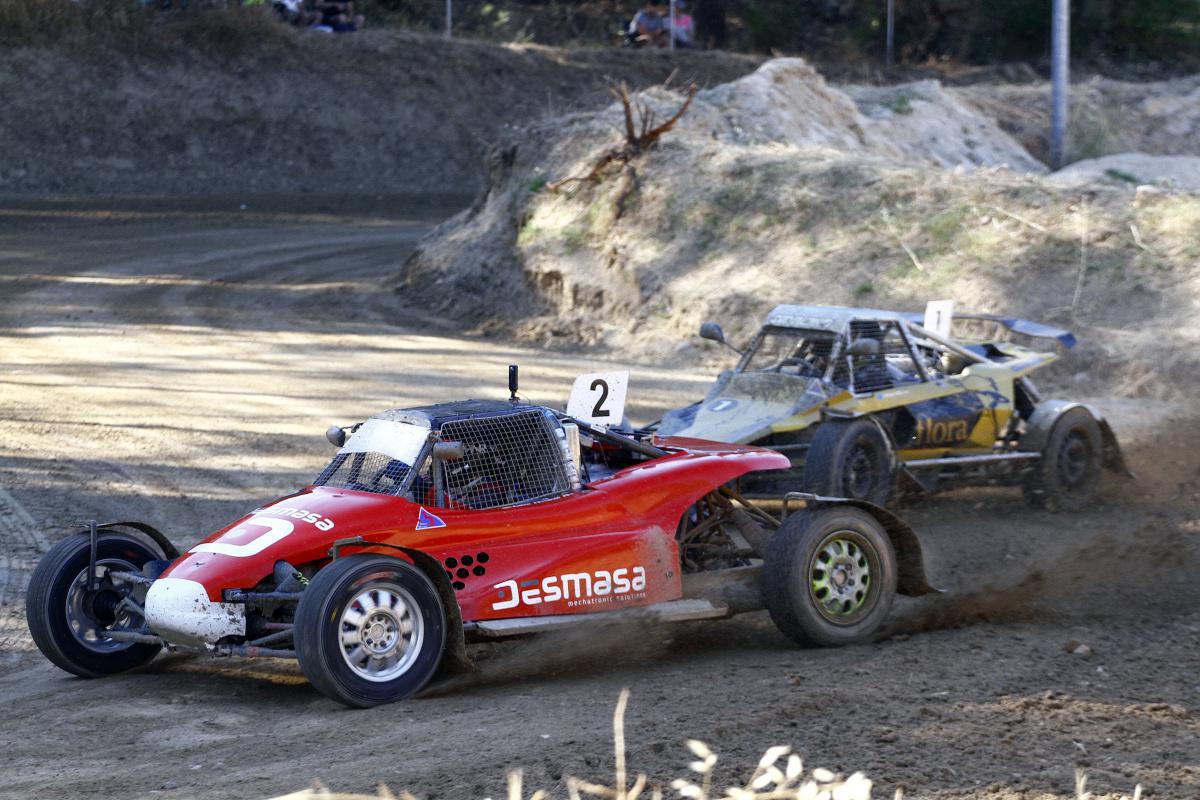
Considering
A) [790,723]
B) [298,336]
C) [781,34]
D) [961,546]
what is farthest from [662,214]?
[781,34]

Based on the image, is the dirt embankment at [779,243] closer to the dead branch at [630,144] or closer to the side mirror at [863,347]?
the dead branch at [630,144]

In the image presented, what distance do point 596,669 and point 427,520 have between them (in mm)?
1112

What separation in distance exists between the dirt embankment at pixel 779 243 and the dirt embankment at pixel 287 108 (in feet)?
22.9

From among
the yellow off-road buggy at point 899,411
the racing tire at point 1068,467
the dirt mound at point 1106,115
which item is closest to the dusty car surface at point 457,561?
the yellow off-road buggy at point 899,411

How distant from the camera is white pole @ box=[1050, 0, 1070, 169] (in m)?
23.1

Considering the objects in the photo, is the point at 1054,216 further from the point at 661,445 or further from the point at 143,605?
the point at 143,605

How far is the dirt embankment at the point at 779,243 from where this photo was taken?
53.2 feet

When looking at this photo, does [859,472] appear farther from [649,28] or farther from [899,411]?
[649,28]

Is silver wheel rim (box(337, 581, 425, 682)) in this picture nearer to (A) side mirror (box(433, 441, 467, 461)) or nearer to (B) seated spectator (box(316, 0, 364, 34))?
(A) side mirror (box(433, 441, 467, 461))

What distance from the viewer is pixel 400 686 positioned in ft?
21.4

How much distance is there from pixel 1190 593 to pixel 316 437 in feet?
24.3

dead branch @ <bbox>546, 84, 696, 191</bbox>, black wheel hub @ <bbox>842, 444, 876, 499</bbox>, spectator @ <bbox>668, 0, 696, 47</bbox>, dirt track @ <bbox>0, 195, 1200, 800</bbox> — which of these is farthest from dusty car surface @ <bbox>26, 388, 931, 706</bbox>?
spectator @ <bbox>668, 0, 696, 47</bbox>

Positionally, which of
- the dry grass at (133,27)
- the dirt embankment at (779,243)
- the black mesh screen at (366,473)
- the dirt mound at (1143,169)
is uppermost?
the dry grass at (133,27)

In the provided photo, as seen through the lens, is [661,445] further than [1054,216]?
No
